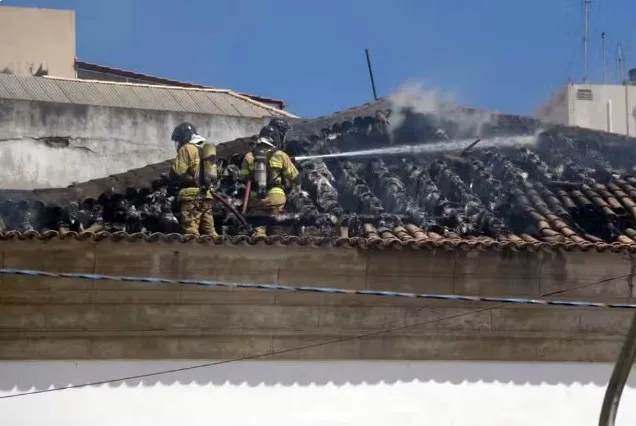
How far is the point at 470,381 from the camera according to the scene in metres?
12.5

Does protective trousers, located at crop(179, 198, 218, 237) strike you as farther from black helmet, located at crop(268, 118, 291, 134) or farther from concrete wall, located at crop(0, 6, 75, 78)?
concrete wall, located at crop(0, 6, 75, 78)

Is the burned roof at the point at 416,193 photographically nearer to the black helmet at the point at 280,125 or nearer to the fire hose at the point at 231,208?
the fire hose at the point at 231,208

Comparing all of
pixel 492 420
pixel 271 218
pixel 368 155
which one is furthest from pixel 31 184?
pixel 492 420

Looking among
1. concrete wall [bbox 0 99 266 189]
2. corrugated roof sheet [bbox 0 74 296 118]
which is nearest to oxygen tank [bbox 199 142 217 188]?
concrete wall [bbox 0 99 266 189]

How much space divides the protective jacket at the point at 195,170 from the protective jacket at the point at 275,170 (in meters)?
0.55

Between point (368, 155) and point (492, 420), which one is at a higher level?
point (368, 155)

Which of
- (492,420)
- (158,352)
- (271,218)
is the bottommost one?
(492,420)

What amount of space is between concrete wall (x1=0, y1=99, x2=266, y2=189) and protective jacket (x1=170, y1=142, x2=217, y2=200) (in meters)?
7.18

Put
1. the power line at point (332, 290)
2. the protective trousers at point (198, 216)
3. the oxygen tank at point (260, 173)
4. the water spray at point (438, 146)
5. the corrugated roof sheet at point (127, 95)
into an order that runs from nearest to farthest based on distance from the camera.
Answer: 1. the power line at point (332, 290)
2. the protective trousers at point (198, 216)
3. the oxygen tank at point (260, 173)
4. the water spray at point (438, 146)
5. the corrugated roof sheet at point (127, 95)

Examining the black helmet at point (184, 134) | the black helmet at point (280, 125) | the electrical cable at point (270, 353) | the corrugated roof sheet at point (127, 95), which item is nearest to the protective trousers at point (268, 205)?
the black helmet at point (184, 134)

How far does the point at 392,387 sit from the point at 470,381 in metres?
0.85

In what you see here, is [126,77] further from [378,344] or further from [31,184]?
[378,344]

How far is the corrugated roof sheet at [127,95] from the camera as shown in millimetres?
22672

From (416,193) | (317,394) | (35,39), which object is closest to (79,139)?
(35,39)
